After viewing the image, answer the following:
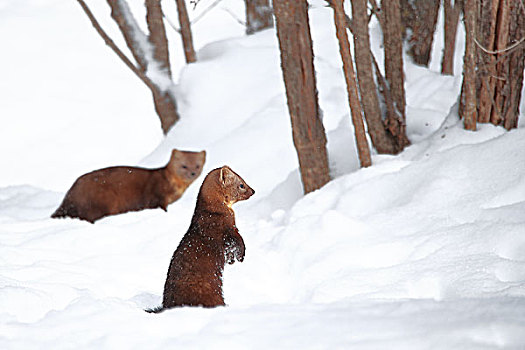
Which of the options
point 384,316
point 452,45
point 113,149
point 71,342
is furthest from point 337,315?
point 113,149

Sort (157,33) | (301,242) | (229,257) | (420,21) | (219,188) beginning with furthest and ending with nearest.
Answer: (157,33) < (420,21) < (301,242) < (219,188) < (229,257)

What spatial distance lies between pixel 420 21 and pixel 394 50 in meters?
1.53

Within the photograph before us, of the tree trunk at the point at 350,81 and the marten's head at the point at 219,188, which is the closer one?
the marten's head at the point at 219,188

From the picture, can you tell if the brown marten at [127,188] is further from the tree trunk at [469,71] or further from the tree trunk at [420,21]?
the tree trunk at [469,71]

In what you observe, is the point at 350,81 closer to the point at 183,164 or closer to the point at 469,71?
the point at 469,71

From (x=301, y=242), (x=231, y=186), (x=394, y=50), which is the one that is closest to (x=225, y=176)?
(x=231, y=186)

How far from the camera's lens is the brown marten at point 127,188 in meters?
5.93

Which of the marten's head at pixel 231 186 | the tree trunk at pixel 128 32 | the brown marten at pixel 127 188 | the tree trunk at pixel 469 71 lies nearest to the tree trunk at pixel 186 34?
the tree trunk at pixel 128 32

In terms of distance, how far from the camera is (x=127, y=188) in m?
6.16

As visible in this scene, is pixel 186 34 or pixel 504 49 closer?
pixel 504 49

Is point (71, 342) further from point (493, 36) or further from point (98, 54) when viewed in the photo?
point (98, 54)

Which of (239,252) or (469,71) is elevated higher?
(469,71)

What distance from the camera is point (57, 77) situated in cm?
1560

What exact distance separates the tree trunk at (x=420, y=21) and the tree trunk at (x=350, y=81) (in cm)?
192
